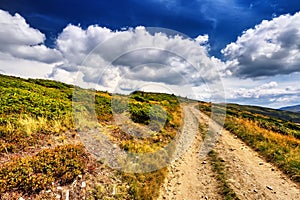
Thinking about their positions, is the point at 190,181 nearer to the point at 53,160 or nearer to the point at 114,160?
the point at 114,160

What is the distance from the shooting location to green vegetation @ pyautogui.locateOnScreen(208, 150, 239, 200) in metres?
8.82

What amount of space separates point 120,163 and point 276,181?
271 inches

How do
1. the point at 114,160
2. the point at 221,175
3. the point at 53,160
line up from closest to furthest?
the point at 53,160, the point at 114,160, the point at 221,175

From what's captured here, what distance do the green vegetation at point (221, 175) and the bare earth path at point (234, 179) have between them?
200 mm

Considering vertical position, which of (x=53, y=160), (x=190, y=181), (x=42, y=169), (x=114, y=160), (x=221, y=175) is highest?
(x=53, y=160)

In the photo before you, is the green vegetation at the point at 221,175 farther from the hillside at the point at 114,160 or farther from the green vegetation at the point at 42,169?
the green vegetation at the point at 42,169

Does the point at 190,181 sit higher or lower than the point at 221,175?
lower

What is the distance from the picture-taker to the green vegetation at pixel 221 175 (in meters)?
8.82

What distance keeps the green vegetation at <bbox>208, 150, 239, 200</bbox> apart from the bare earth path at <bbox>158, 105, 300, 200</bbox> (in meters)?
0.20

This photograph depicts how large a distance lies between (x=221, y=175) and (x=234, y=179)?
0.63 metres

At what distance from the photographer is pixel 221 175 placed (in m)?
10.7

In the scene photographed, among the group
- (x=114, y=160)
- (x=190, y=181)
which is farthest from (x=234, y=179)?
(x=114, y=160)

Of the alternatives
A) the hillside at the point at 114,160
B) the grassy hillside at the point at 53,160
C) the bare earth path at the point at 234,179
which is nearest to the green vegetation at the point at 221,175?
the hillside at the point at 114,160

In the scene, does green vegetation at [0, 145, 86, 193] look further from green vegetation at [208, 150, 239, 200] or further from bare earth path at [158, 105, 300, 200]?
green vegetation at [208, 150, 239, 200]
